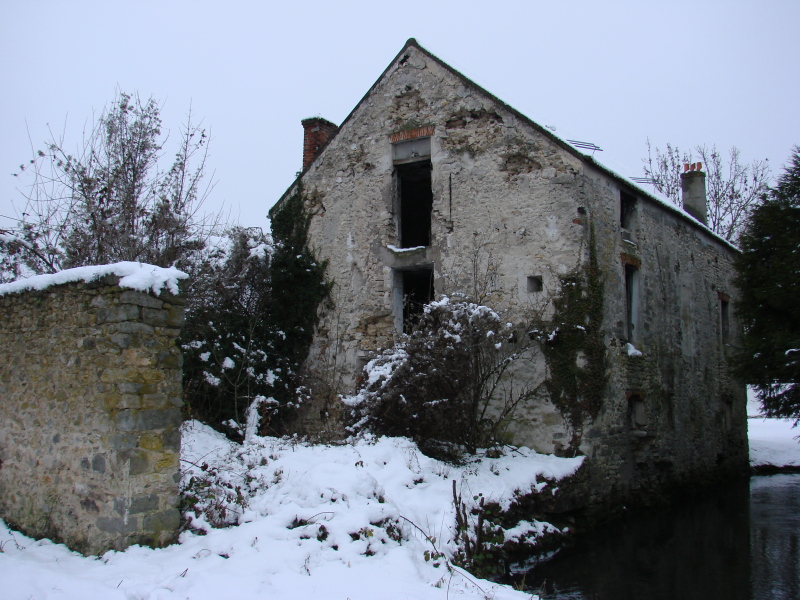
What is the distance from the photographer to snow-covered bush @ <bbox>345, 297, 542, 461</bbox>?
930 centimetres

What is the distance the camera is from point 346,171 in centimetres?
1369

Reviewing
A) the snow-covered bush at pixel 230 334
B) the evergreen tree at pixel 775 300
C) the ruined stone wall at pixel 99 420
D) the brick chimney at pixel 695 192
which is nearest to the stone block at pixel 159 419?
the ruined stone wall at pixel 99 420

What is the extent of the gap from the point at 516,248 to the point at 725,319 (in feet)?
30.4

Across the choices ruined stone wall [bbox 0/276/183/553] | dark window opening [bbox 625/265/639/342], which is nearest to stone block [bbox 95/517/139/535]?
ruined stone wall [bbox 0/276/183/553]

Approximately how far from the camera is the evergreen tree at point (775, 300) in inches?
422

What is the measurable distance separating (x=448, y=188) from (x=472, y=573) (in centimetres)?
784

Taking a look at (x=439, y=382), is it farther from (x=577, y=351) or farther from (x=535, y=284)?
(x=535, y=284)

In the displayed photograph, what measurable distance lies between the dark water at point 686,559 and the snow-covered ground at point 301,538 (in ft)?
3.43

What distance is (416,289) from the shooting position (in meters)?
14.4

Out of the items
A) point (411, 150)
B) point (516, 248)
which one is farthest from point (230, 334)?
point (516, 248)

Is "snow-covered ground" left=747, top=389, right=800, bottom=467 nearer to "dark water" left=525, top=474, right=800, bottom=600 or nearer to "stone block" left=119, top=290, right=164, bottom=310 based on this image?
"dark water" left=525, top=474, right=800, bottom=600

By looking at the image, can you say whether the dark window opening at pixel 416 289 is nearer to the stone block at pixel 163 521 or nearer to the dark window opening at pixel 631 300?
the dark window opening at pixel 631 300

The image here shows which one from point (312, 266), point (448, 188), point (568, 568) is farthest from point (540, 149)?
point (568, 568)

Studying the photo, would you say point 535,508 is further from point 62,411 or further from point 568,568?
point 62,411
